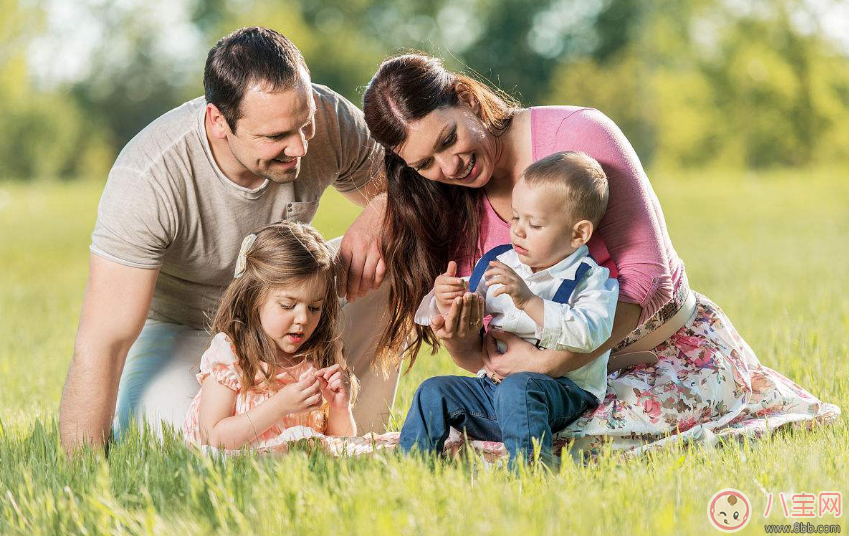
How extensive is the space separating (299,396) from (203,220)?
Answer: 1144 millimetres

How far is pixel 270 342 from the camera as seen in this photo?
403cm

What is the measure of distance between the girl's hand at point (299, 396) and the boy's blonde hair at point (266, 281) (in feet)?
0.91

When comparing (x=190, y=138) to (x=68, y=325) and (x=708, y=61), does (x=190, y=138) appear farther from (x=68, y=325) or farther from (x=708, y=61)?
(x=708, y=61)

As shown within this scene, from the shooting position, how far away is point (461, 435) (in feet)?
12.4

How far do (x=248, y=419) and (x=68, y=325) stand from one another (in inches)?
222

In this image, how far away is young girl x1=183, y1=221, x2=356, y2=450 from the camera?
3.93 m

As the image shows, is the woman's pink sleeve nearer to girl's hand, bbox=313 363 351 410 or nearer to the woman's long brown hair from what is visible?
the woman's long brown hair

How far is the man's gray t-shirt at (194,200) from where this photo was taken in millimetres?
4156

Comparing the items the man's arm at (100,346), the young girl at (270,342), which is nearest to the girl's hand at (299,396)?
the young girl at (270,342)

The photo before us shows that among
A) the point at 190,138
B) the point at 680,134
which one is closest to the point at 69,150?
the point at 680,134

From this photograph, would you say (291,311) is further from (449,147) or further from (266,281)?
(449,147)

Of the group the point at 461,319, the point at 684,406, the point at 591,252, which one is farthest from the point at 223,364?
the point at 684,406

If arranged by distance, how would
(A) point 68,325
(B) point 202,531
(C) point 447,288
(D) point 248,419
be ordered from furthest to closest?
(A) point 68,325, (D) point 248,419, (C) point 447,288, (B) point 202,531

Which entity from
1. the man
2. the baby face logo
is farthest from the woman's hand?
the baby face logo
